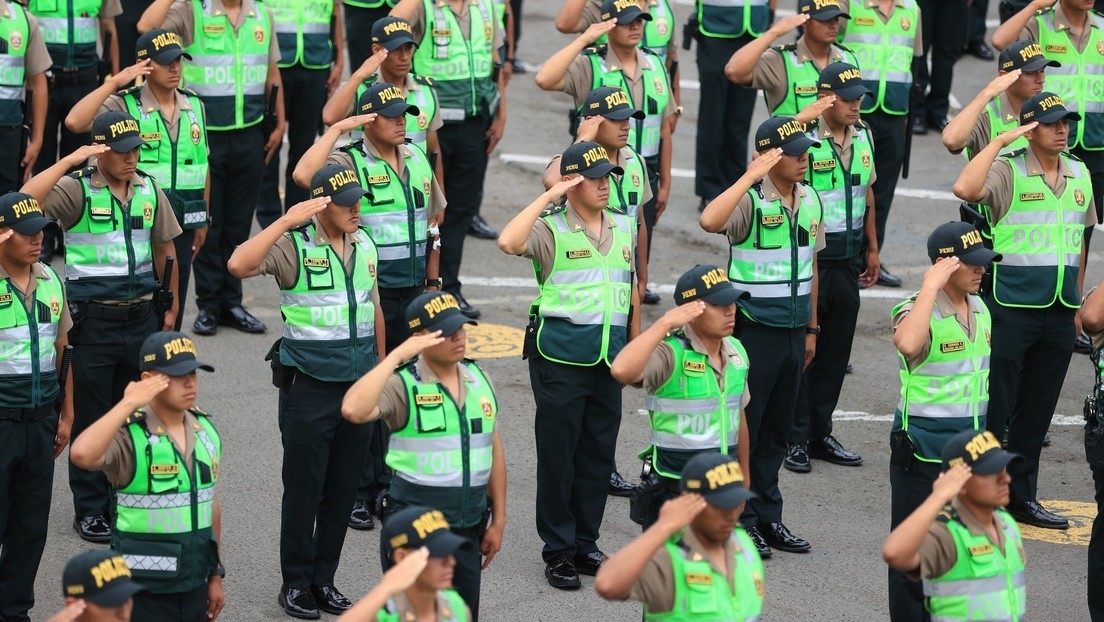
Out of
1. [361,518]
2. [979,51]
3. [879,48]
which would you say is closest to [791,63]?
[879,48]

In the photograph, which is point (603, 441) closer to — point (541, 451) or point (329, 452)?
point (541, 451)

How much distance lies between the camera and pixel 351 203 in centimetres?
980

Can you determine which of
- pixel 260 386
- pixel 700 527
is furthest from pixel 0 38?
pixel 700 527

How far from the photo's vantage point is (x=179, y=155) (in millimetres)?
12336

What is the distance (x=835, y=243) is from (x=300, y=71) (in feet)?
17.8

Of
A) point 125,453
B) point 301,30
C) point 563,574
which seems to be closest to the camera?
point 125,453

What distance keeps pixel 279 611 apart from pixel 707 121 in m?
7.81

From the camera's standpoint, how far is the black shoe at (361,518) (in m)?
11.0

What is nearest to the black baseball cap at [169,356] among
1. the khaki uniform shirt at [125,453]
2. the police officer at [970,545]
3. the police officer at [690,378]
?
the khaki uniform shirt at [125,453]

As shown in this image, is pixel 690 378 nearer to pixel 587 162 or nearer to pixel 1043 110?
pixel 587 162

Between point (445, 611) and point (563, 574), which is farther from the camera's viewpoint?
point (563, 574)

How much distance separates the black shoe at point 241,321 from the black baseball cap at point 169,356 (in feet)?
17.6

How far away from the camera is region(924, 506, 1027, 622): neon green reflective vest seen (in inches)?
310

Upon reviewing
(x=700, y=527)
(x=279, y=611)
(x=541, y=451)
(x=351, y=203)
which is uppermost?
(x=351, y=203)
